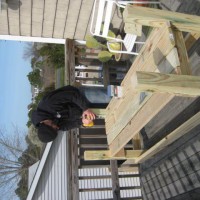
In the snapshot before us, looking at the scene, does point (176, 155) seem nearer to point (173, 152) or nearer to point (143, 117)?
point (173, 152)

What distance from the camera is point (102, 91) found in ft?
14.1

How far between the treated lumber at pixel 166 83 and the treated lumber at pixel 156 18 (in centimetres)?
55

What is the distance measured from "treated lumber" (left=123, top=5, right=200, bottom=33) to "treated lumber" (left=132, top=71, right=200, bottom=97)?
1.79 feet

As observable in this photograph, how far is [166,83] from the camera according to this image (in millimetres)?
2117

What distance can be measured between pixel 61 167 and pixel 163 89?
262 inches

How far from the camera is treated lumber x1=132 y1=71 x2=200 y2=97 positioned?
207cm

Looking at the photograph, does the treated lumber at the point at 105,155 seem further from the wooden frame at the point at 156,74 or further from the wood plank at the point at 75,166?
the wood plank at the point at 75,166

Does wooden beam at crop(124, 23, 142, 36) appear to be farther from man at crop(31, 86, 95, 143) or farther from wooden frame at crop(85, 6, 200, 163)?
man at crop(31, 86, 95, 143)

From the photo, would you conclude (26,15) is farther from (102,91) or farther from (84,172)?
(84,172)

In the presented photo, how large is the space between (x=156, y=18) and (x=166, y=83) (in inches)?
24.3

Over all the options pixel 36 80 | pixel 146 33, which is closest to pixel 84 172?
pixel 146 33

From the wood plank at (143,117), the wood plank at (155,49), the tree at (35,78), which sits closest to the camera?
the wood plank at (155,49)

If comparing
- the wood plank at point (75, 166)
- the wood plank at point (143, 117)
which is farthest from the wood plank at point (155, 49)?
the wood plank at point (75, 166)

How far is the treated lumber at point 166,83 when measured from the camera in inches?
81.4
